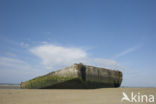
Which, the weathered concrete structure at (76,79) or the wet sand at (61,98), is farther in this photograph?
the weathered concrete structure at (76,79)

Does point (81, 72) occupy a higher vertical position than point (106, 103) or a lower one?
higher

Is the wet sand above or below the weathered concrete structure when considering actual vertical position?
below

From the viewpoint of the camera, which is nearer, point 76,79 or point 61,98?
point 61,98

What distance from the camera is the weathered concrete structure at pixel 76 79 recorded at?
5995 mm

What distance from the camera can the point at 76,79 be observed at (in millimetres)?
5914

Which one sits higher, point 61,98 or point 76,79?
point 76,79

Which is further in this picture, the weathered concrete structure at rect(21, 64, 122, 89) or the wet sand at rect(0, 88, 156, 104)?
the weathered concrete structure at rect(21, 64, 122, 89)

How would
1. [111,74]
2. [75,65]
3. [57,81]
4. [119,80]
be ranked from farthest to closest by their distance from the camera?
[119,80] → [111,74] → [57,81] → [75,65]

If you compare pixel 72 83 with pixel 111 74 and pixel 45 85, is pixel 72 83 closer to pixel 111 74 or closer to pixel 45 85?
pixel 45 85

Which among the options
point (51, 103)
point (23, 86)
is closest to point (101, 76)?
point (23, 86)

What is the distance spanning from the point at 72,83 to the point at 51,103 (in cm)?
358

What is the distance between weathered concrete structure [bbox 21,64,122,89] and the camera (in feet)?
19.7

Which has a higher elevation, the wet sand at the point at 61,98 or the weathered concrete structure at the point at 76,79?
the weathered concrete structure at the point at 76,79

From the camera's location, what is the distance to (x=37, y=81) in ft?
23.7
